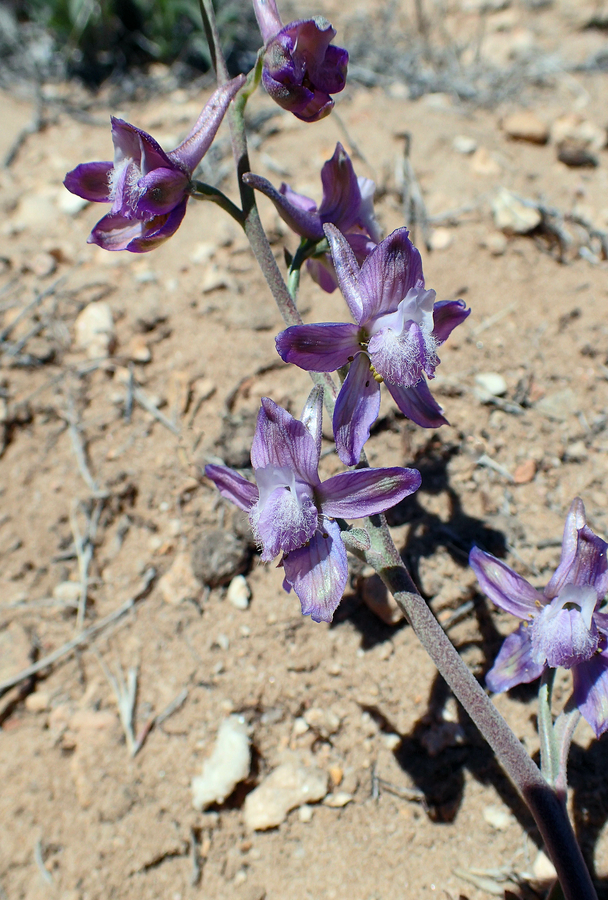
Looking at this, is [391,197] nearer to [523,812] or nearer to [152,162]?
[152,162]

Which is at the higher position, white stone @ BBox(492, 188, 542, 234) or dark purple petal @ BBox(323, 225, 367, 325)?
dark purple petal @ BBox(323, 225, 367, 325)

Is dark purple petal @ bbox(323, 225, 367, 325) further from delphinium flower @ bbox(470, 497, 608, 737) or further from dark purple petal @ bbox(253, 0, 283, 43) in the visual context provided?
delphinium flower @ bbox(470, 497, 608, 737)

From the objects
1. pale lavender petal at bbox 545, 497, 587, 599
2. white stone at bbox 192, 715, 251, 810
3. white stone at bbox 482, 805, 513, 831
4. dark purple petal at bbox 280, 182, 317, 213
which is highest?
dark purple petal at bbox 280, 182, 317, 213

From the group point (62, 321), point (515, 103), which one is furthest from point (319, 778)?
point (515, 103)

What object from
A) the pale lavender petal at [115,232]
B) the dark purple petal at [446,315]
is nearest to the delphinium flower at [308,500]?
the dark purple petal at [446,315]

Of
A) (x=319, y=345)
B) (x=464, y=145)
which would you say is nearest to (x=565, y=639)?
(x=319, y=345)

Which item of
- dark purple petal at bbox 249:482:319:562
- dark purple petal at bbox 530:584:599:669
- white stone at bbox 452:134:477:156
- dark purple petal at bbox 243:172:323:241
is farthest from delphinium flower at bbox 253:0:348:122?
white stone at bbox 452:134:477:156
